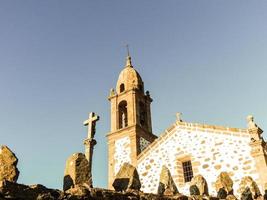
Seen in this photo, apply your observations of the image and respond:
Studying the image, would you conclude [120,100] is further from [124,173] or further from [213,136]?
[124,173]

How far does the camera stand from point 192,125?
19.4 metres

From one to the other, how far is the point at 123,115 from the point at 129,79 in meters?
3.00

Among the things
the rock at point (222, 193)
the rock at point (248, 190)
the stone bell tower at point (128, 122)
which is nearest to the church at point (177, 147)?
the stone bell tower at point (128, 122)

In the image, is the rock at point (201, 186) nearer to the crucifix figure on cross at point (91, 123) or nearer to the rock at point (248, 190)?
the rock at point (248, 190)

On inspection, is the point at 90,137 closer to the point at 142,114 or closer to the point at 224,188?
the point at 224,188

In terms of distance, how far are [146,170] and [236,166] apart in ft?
18.0

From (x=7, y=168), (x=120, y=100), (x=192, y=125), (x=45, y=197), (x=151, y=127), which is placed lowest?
(x=45, y=197)

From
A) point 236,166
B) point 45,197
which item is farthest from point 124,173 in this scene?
point 236,166

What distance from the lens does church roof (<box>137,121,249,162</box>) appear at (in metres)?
17.7

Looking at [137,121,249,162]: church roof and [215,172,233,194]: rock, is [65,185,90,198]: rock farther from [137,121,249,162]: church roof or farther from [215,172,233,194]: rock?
[137,121,249,162]: church roof

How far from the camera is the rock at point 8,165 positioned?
4.25m

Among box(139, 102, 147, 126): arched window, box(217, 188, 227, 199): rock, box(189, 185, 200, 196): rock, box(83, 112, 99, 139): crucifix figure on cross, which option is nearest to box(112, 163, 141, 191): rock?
box(189, 185, 200, 196): rock

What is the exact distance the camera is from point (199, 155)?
18.4 metres

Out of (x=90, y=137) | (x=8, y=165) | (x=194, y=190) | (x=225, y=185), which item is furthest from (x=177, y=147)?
(x=8, y=165)
